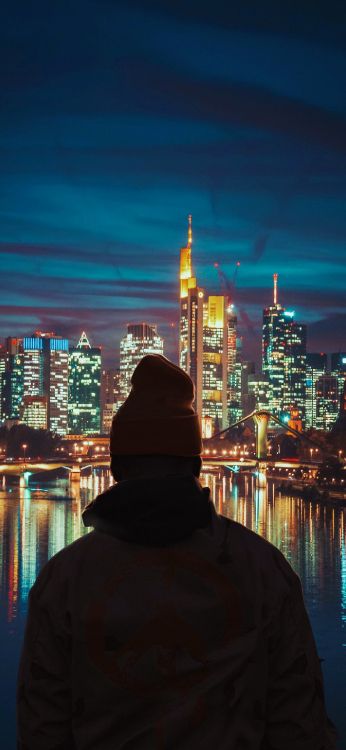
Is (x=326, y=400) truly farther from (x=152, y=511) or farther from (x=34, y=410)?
(x=152, y=511)

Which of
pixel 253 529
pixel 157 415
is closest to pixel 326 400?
pixel 253 529

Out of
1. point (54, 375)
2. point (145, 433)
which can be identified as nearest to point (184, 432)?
point (145, 433)

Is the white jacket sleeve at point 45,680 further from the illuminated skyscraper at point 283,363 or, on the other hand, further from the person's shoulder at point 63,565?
the illuminated skyscraper at point 283,363

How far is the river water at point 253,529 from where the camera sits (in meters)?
17.0

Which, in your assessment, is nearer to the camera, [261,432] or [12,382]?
[261,432]

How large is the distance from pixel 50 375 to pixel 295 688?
117647 mm

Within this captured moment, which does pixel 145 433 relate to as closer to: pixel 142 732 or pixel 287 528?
Result: pixel 142 732

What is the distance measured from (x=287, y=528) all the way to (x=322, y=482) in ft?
51.5

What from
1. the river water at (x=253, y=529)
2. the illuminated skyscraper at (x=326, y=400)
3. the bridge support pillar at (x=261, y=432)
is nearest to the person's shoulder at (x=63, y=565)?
the river water at (x=253, y=529)

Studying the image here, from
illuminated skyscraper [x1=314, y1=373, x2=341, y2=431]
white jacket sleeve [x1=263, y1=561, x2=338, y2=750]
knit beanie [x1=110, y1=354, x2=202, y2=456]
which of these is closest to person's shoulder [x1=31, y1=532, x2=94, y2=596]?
knit beanie [x1=110, y1=354, x2=202, y2=456]

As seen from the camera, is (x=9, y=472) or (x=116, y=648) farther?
(x=9, y=472)

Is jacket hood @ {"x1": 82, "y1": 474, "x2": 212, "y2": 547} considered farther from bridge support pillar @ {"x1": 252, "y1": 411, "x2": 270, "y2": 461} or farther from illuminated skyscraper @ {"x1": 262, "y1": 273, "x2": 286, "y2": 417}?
illuminated skyscraper @ {"x1": 262, "y1": 273, "x2": 286, "y2": 417}

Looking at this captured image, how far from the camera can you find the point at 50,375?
118312 millimetres

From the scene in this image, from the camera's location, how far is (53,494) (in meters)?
49.2
